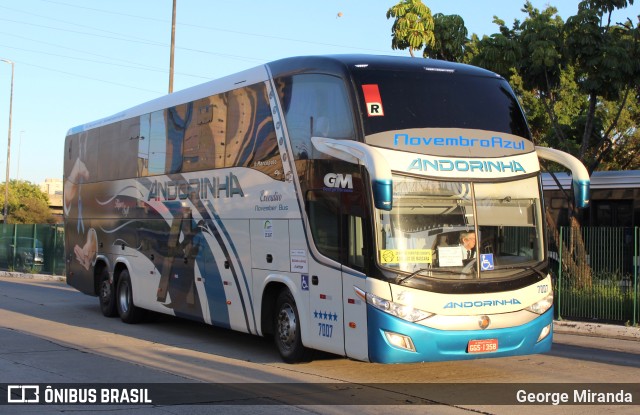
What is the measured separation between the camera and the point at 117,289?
671 inches

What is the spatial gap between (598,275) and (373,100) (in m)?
9.56

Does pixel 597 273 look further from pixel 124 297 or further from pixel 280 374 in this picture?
pixel 124 297

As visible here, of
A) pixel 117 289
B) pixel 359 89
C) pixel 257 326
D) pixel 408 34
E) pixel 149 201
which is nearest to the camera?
pixel 359 89

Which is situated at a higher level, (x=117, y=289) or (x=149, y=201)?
(x=149, y=201)

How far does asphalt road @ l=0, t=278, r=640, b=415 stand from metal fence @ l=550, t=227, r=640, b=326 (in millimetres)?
1897

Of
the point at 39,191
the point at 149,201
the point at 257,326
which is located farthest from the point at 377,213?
the point at 39,191

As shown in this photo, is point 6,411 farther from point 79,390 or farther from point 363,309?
point 363,309

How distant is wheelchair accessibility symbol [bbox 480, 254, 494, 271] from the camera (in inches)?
376

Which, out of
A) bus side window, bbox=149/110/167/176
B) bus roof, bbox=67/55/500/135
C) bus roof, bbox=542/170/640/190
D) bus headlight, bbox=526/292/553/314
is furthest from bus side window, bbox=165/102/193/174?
bus roof, bbox=542/170/640/190

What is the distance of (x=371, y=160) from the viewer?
8977 mm

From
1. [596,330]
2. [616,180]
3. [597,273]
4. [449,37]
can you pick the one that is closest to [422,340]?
[596,330]

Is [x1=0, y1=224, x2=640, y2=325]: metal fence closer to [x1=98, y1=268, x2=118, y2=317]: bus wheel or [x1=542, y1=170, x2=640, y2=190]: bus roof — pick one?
[x1=542, y1=170, x2=640, y2=190]: bus roof

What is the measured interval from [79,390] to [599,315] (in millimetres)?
11657

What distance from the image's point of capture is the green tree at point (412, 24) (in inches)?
839
